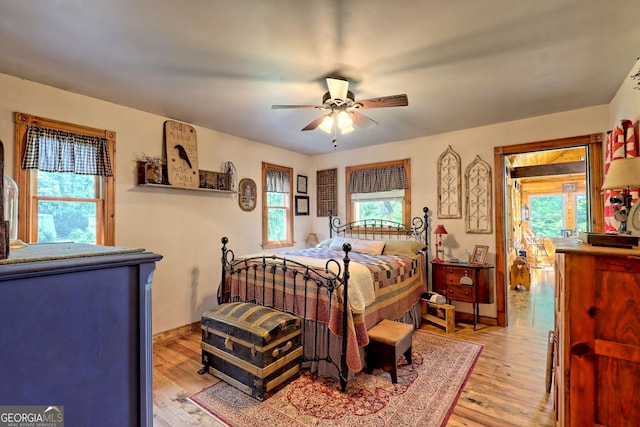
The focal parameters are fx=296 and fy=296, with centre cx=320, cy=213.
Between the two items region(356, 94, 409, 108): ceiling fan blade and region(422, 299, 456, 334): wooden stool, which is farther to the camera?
region(422, 299, 456, 334): wooden stool

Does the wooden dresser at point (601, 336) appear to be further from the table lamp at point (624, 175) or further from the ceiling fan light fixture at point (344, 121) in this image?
the ceiling fan light fixture at point (344, 121)

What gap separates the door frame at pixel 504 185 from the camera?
10.6 feet

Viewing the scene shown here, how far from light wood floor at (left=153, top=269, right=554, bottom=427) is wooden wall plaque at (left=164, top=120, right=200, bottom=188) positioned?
187cm

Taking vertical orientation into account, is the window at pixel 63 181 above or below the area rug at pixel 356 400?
above

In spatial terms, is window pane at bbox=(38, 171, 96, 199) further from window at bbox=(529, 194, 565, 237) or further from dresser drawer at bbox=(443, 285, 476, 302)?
window at bbox=(529, 194, 565, 237)

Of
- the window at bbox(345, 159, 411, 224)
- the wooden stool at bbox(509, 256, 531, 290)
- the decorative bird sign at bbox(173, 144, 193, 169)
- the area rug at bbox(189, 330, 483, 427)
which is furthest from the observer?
the wooden stool at bbox(509, 256, 531, 290)

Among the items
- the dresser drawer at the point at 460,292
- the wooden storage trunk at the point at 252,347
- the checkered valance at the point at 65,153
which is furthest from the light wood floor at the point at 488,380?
the checkered valance at the point at 65,153

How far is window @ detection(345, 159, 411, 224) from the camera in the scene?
15.0ft

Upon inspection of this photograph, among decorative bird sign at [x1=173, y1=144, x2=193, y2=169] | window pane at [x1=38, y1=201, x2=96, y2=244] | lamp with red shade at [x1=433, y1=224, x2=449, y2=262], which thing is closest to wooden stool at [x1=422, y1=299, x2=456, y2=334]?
lamp with red shade at [x1=433, y1=224, x2=449, y2=262]

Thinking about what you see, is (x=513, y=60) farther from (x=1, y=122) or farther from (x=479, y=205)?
(x=1, y=122)

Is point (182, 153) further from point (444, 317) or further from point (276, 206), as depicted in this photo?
point (444, 317)

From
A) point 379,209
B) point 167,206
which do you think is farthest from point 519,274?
point 167,206

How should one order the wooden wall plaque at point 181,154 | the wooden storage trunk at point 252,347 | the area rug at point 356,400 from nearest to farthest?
the area rug at point 356,400 < the wooden storage trunk at point 252,347 < the wooden wall plaque at point 181,154

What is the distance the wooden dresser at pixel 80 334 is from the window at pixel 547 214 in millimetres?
10966
